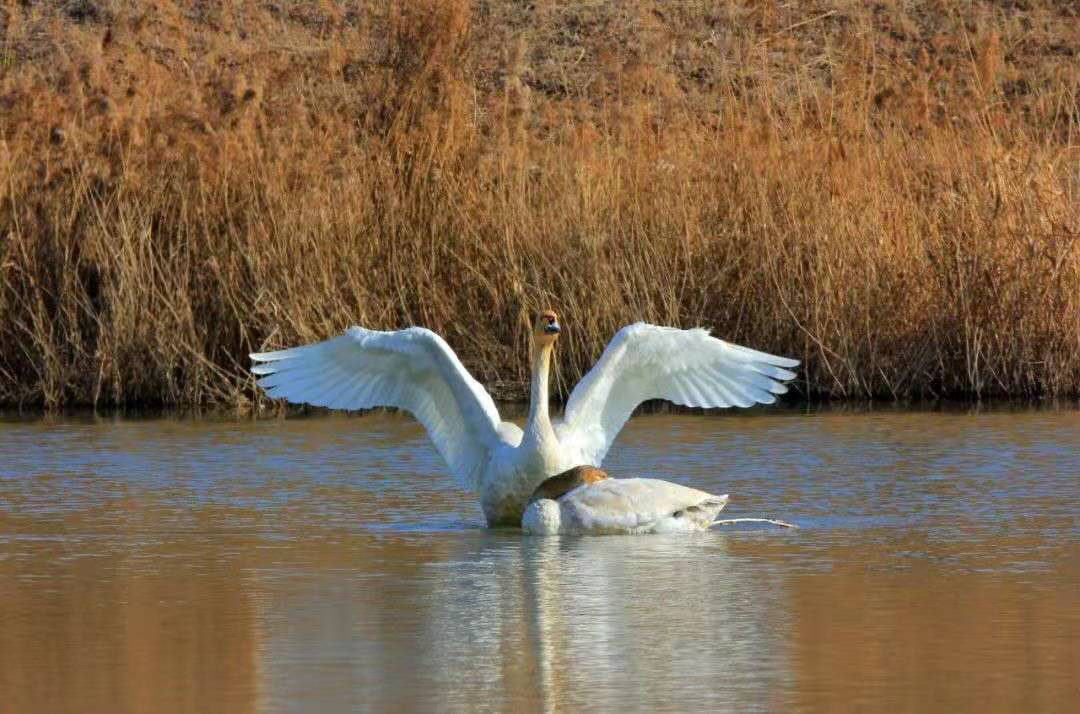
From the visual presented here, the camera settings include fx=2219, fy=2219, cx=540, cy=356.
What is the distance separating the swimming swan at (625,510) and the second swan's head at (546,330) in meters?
0.82

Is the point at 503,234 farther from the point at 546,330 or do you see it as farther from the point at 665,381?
the point at 546,330

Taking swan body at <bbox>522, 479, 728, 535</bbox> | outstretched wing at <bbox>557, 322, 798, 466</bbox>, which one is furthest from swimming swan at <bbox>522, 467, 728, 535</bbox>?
outstretched wing at <bbox>557, 322, 798, 466</bbox>

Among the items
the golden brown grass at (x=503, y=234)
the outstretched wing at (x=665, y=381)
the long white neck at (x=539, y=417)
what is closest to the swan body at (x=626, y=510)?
the long white neck at (x=539, y=417)

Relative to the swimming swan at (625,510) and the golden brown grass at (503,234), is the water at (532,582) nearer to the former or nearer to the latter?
the swimming swan at (625,510)

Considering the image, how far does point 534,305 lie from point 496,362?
1.55ft

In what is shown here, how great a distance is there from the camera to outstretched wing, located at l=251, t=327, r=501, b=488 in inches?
375

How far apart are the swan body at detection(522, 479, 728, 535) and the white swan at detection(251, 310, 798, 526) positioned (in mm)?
405

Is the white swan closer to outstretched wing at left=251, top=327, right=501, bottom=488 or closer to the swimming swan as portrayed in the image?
outstretched wing at left=251, top=327, right=501, bottom=488

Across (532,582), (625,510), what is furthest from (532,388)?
(532,582)

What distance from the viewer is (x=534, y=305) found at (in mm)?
13781

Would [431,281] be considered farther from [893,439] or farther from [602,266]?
[893,439]

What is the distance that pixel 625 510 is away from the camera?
8789 millimetres

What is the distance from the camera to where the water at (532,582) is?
589cm

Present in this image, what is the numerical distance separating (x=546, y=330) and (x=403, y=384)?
2.63 ft
